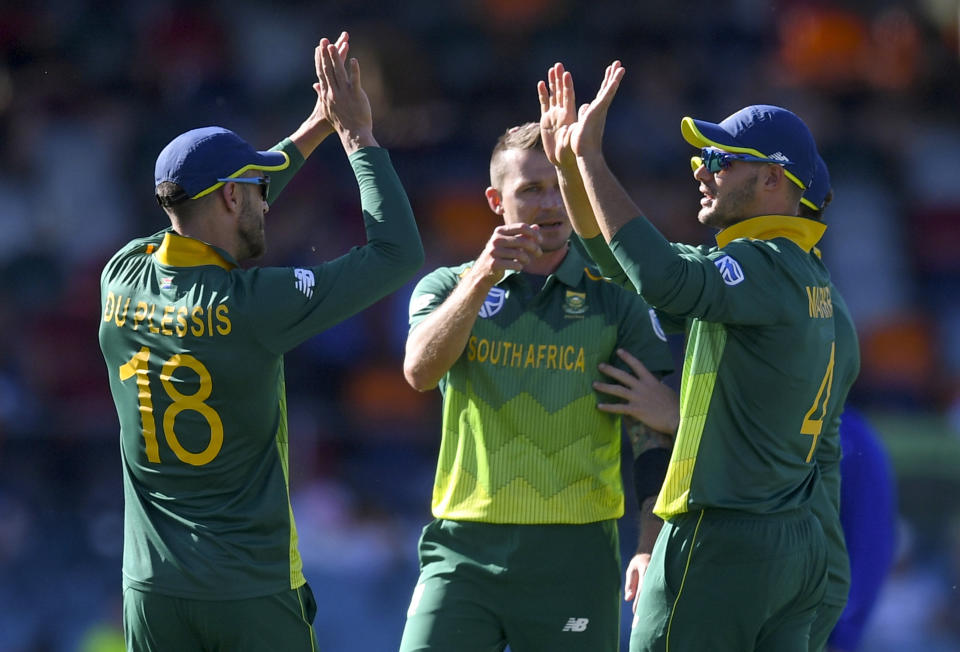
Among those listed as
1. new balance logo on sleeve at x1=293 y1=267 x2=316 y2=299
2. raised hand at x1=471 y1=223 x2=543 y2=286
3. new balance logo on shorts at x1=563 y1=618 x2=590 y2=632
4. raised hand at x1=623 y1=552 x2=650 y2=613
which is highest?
raised hand at x1=471 y1=223 x2=543 y2=286

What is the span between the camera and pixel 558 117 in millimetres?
4219

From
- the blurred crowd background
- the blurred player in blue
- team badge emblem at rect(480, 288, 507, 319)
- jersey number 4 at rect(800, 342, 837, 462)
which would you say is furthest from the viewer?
the blurred crowd background

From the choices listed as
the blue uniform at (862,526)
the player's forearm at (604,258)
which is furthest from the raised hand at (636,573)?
the blue uniform at (862,526)

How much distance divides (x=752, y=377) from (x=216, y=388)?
1.60 metres

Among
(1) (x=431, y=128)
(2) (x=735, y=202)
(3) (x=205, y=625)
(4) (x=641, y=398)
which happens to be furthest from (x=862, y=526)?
(1) (x=431, y=128)

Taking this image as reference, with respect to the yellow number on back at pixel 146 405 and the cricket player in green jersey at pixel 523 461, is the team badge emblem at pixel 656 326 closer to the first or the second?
the cricket player in green jersey at pixel 523 461

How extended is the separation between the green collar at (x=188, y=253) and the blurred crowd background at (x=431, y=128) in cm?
427

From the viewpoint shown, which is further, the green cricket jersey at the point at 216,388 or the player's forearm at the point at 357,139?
the player's forearm at the point at 357,139

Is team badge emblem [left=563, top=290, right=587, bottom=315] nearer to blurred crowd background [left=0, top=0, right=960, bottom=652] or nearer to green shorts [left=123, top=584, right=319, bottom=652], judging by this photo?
green shorts [left=123, top=584, right=319, bottom=652]

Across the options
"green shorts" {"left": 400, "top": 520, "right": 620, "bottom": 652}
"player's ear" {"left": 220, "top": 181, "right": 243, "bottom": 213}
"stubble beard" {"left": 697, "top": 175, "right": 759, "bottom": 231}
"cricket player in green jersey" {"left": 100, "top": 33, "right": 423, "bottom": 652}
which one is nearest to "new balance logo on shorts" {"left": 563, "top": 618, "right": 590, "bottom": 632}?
"green shorts" {"left": 400, "top": 520, "right": 620, "bottom": 652}

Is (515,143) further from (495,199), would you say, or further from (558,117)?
(558,117)

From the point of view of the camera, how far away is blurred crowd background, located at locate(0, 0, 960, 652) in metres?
9.90

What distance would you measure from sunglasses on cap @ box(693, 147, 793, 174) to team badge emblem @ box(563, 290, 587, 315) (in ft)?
2.28

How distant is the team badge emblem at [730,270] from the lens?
12.8 ft
